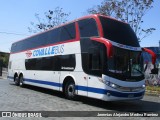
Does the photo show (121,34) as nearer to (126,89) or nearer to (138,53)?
(138,53)

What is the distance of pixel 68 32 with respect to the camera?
14.7m

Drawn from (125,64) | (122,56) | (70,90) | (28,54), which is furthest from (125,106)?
(28,54)

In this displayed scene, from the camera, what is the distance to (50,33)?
17.0 metres

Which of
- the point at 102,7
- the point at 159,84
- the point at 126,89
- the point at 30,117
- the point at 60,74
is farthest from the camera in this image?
the point at 102,7

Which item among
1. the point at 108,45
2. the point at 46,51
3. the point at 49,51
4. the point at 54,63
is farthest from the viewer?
the point at 46,51

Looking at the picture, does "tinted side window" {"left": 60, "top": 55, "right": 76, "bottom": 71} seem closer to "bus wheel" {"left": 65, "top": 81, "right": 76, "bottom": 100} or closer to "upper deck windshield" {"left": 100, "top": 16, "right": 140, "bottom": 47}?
"bus wheel" {"left": 65, "top": 81, "right": 76, "bottom": 100}

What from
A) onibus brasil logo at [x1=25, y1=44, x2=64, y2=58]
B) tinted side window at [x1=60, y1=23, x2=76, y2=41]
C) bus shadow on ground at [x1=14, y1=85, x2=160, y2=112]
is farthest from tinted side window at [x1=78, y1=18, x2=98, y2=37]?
bus shadow on ground at [x1=14, y1=85, x2=160, y2=112]

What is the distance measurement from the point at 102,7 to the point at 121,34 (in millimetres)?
19827

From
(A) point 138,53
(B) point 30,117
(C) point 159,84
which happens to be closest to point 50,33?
(A) point 138,53

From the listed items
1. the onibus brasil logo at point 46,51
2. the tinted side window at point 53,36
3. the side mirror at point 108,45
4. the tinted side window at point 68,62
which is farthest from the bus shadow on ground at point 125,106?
the tinted side window at point 53,36

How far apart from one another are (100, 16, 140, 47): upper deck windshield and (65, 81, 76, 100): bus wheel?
10.6 feet

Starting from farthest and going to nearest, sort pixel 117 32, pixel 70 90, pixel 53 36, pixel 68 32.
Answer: pixel 53 36 → pixel 68 32 → pixel 70 90 → pixel 117 32

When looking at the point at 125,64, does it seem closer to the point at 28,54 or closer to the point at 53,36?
the point at 53,36

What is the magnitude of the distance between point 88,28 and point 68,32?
2005 millimetres
